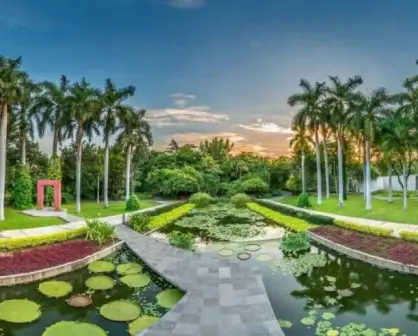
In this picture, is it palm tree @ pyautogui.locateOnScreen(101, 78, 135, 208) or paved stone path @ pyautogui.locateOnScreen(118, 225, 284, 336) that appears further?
palm tree @ pyautogui.locateOnScreen(101, 78, 135, 208)

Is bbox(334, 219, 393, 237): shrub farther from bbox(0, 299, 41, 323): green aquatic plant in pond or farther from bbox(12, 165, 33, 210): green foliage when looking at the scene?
bbox(12, 165, 33, 210): green foliage

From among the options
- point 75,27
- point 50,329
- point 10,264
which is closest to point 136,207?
point 75,27

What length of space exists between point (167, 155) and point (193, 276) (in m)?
50.0

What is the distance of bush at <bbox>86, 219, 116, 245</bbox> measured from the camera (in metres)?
18.1

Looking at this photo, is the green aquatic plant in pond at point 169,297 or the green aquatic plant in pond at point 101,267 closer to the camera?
the green aquatic plant in pond at point 169,297

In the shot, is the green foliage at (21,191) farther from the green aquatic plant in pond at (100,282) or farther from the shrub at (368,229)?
the shrub at (368,229)

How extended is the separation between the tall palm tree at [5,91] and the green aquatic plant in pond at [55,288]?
43.0ft

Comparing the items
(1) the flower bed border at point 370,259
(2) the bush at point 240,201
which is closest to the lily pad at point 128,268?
(1) the flower bed border at point 370,259

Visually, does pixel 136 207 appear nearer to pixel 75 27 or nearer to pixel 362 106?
pixel 75 27

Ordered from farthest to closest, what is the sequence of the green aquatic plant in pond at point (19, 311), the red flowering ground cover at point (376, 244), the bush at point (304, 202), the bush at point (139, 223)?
the bush at point (304, 202) → the bush at point (139, 223) → the red flowering ground cover at point (376, 244) → the green aquatic plant in pond at point (19, 311)

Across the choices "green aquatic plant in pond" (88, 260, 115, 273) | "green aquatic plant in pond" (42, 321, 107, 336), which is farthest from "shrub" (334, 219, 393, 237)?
"green aquatic plant in pond" (42, 321, 107, 336)

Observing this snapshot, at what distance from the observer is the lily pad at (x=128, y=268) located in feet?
47.1

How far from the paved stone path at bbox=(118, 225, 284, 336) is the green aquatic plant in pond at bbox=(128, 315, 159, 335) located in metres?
0.43

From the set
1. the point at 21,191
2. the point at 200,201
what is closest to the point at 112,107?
the point at 21,191
